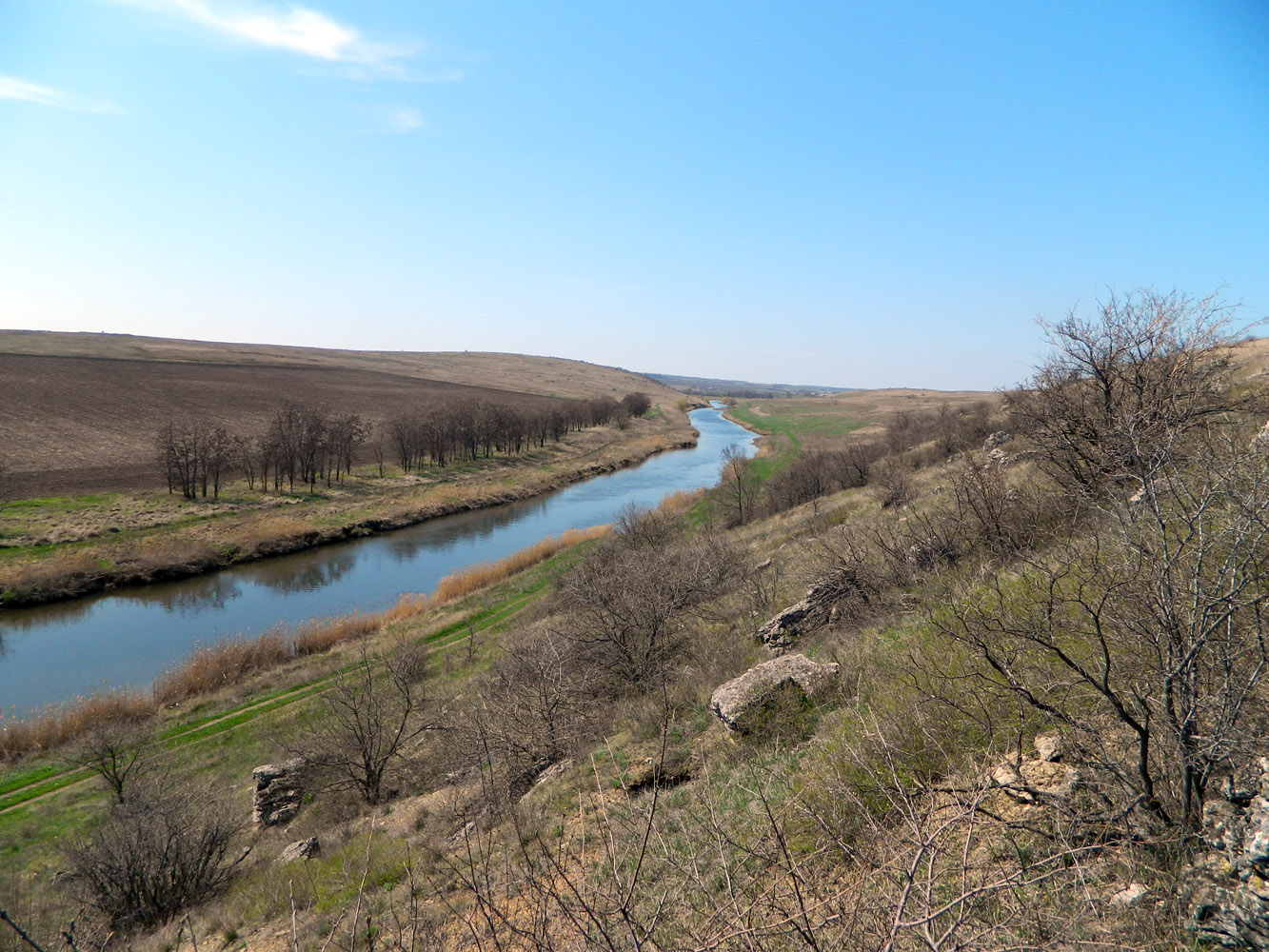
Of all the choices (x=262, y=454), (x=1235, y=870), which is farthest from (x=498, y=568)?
(x=262, y=454)

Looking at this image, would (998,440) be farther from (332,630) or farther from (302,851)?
(332,630)

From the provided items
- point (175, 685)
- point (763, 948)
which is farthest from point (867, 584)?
point (175, 685)

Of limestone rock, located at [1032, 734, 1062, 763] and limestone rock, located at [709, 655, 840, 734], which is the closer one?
limestone rock, located at [1032, 734, 1062, 763]

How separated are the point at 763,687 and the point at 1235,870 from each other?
5.37 metres

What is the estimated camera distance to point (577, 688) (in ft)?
35.1

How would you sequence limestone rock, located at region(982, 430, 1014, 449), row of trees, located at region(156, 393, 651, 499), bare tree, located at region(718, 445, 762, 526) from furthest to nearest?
row of trees, located at region(156, 393, 651, 499) < bare tree, located at region(718, 445, 762, 526) < limestone rock, located at region(982, 430, 1014, 449)

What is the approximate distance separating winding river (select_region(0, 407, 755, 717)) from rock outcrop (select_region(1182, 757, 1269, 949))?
975 inches

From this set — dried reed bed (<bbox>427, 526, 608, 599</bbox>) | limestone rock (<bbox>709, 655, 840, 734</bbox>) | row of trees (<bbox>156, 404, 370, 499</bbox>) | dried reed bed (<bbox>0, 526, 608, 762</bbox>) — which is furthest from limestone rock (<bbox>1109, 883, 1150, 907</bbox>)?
row of trees (<bbox>156, 404, 370, 499</bbox>)

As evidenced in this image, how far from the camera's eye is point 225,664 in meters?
19.2

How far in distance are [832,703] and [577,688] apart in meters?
5.04

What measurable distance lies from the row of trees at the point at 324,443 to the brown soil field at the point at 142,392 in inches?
166

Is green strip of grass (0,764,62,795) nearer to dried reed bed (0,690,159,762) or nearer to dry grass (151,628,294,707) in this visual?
dried reed bed (0,690,159,762)

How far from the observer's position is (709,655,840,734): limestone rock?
24.5 ft

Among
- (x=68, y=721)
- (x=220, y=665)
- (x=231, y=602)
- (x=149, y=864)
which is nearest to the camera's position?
(x=149, y=864)
